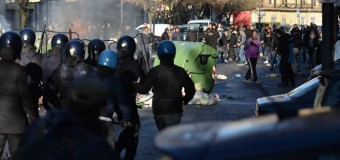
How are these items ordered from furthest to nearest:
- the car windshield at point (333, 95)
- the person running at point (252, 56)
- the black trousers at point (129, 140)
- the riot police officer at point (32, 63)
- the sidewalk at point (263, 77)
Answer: the person running at point (252, 56)
the sidewalk at point (263, 77)
the riot police officer at point (32, 63)
the black trousers at point (129, 140)
the car windshield at point (333, 95)

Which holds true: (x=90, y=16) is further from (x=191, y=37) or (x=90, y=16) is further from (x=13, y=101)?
(x=13, y=101)

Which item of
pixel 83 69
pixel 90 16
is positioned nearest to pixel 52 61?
pixel 83 69

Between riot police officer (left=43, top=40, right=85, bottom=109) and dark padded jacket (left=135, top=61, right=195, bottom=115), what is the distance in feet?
2.88

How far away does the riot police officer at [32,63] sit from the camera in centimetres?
1061

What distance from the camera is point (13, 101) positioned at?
29.1ft

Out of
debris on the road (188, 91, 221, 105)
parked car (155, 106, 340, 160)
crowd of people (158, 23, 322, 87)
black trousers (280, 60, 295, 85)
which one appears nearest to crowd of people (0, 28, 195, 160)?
parked car (155, 106, 340, 160)

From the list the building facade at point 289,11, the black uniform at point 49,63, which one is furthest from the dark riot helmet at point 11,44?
the building facade at point 289,11

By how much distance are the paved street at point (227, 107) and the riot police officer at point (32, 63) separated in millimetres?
1566

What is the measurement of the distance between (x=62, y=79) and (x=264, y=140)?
671 cm

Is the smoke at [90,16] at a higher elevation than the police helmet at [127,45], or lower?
higher

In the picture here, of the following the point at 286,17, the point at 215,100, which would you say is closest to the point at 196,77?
the point at 215,100

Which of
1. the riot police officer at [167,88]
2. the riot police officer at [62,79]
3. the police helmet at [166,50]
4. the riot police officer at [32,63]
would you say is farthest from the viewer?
the riot police officer at [32,63]

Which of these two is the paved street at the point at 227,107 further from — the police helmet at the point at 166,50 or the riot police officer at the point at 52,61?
the police helmet at the point at 166,50

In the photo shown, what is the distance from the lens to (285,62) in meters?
23.3
